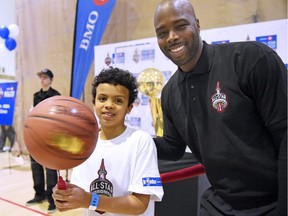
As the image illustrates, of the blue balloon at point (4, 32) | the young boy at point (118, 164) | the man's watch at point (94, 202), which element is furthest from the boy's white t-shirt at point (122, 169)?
the blue balloon at point (4, 32)

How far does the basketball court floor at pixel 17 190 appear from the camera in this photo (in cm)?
293

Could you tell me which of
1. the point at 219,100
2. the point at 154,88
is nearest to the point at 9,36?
the point at 154,88

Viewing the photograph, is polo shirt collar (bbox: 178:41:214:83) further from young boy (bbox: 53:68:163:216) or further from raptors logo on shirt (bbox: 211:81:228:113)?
young boy (bbox: 53:68:163:216)

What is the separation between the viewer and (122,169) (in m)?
1.14

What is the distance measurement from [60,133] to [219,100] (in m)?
0.60

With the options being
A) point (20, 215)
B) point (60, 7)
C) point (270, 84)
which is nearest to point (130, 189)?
point (270, 84)

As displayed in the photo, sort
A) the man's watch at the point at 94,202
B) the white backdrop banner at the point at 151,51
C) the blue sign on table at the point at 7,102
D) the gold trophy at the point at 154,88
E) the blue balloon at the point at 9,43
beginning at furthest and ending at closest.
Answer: the blue balloon at the point at 9,43 < the blue sign on table at the point at 7,102 < the gold trophy at the point at 154,88 < the white backdrop banner at the point at 151,51 < the man's watch at the point at 94,202

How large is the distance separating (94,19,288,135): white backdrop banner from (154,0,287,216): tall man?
5.74ft

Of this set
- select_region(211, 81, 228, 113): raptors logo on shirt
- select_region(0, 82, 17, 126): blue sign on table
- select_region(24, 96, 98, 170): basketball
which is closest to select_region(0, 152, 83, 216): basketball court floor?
select_region(0, 82, 17, 126): blue sign on table

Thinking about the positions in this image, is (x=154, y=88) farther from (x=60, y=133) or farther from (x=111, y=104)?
(x=60, y=133)

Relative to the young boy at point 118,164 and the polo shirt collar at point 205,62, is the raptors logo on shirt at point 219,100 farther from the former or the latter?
the young boy at point 118,164

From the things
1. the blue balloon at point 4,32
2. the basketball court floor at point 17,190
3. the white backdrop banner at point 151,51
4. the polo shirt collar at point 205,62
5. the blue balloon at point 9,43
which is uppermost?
the blue balloon at point 4,32

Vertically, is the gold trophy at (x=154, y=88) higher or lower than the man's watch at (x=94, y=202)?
higher

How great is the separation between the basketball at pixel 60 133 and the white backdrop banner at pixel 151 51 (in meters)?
2.23
